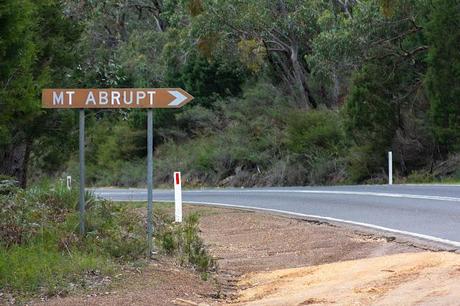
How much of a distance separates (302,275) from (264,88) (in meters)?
31.5

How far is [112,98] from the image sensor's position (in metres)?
11.4

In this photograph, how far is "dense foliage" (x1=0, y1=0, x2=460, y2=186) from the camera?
2422 centimetres

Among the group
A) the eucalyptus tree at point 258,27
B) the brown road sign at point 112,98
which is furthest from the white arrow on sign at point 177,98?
the eucalyptus tree at point 258,27

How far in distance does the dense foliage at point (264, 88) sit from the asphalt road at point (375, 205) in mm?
4209

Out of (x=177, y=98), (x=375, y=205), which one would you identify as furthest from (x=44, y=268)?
(x=375, y=205)

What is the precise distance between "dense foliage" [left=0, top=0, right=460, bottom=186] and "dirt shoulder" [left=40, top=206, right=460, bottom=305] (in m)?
5.50

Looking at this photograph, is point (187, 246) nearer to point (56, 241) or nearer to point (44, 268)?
point (56, 241)

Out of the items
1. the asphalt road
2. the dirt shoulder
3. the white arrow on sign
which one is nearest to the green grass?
the dirt shoulder

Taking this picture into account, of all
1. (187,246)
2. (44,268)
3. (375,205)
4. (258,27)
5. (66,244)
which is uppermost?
(258,27)

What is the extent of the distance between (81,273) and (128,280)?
0.55 m

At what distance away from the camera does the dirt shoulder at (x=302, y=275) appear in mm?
8734

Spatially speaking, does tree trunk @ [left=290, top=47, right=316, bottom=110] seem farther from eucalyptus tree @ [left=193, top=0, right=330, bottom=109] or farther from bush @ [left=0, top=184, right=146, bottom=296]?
bush @ [left=0, top=184, right=146, bottom=296]

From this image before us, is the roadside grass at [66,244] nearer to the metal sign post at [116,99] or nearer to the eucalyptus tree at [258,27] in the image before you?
the metal sign post at [116,99]

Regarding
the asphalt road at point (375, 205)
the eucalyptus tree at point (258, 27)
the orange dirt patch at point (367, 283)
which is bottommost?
the orange dirt patch at point (367, 283)
